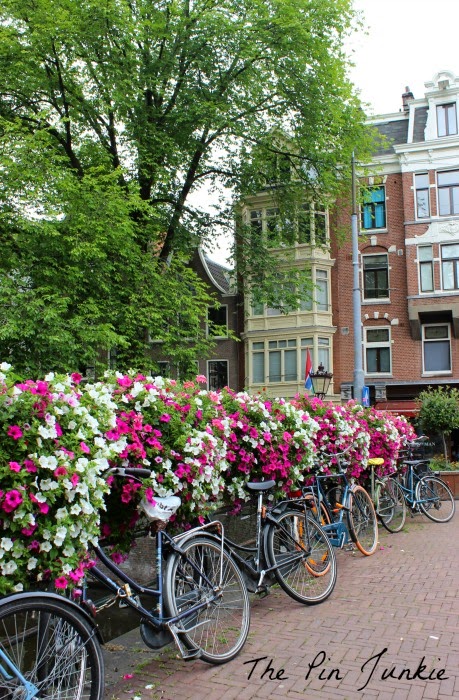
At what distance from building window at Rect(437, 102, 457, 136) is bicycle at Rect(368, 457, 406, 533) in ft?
69.6

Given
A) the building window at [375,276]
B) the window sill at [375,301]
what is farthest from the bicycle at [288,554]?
the building window at [375,276]

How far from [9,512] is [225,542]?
202cm

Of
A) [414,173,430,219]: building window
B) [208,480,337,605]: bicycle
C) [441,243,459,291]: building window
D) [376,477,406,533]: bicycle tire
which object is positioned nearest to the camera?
[208,480,337,605]: bicycle

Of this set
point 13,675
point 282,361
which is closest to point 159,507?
point 13,675

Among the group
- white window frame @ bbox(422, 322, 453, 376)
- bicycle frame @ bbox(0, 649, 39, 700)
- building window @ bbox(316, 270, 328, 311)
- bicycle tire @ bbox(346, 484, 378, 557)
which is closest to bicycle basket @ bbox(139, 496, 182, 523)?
bicycle frame @ bbox(0, 649, 39, 700)

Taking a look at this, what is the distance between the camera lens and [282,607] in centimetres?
520

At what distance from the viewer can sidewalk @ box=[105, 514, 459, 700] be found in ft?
11.6

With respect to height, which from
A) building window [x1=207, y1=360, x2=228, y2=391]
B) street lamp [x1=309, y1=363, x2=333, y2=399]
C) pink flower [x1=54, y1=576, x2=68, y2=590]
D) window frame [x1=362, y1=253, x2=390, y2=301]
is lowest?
pink flower [x1=54, y1=576, x2=68, y2=590]

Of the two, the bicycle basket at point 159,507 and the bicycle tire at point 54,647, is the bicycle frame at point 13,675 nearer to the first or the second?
the bicycle tire at point 54,647

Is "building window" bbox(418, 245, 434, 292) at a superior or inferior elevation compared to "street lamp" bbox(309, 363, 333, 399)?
superior

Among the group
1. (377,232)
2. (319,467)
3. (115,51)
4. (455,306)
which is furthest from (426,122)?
(319,467)

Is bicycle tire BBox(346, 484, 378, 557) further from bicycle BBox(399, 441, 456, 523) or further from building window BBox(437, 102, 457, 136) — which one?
building window BBox(437, 102, 457, 136)

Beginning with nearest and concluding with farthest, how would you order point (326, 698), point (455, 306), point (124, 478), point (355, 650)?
point (326, 698), point (124, 478), point (355, 650), point (455, 306)

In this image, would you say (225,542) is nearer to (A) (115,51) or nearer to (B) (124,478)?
(B) (124,478)
